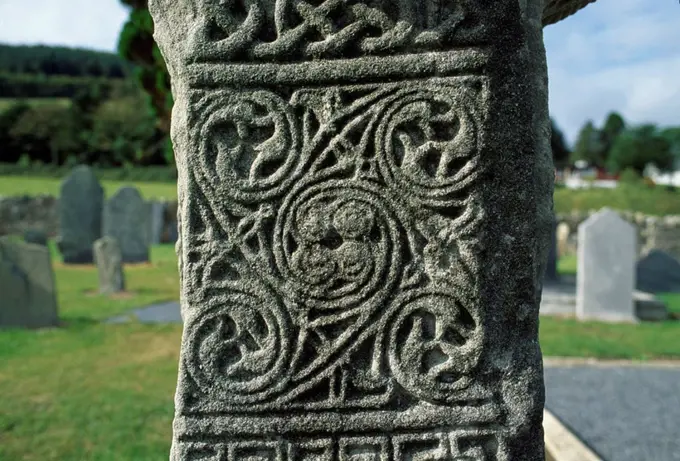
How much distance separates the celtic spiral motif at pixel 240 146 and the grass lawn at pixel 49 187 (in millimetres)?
24588

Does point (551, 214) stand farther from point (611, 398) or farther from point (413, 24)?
point (611, 398)

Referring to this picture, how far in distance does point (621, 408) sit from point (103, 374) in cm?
422

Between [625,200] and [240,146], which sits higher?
[240,146]

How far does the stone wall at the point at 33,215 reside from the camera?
1956 cm

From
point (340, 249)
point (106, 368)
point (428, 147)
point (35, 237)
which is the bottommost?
point (106, 368)

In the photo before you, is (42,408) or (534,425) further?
(42,408)

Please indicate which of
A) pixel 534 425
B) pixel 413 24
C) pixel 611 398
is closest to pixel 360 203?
pixel 413 24

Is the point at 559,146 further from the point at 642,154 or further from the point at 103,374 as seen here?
the point at 103,374

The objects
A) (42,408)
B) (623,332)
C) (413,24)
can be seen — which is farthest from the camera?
(623,332)

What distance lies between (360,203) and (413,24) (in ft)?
1.63

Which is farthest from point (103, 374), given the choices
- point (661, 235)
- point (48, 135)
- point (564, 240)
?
point (48, 135)

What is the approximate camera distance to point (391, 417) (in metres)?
1.67

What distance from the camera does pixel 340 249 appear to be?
5.46ft

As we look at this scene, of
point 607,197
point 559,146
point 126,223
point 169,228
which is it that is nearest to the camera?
point 126,223
